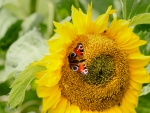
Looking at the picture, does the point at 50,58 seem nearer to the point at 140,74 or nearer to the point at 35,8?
the point at 140,74

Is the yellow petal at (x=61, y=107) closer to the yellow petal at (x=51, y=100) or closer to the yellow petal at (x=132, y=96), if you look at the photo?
the yellow petal at (x=51, y=100)

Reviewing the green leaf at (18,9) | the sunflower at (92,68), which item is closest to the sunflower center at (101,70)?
the sunflower at (92,68)

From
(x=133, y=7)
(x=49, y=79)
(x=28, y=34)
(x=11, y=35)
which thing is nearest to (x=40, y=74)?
(x=49, y=79)

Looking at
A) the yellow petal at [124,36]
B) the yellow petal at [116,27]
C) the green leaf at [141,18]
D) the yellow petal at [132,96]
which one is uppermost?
the green leaf at [141,18]

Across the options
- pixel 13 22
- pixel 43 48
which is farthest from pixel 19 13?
pixel 43 48

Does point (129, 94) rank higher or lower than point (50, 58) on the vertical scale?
lower

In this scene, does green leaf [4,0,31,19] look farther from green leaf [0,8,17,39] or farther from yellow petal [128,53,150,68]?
yellow petal [128,53,150,68]

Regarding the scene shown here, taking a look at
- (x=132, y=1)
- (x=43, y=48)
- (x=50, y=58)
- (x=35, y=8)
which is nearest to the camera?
(x=50, y=58)
